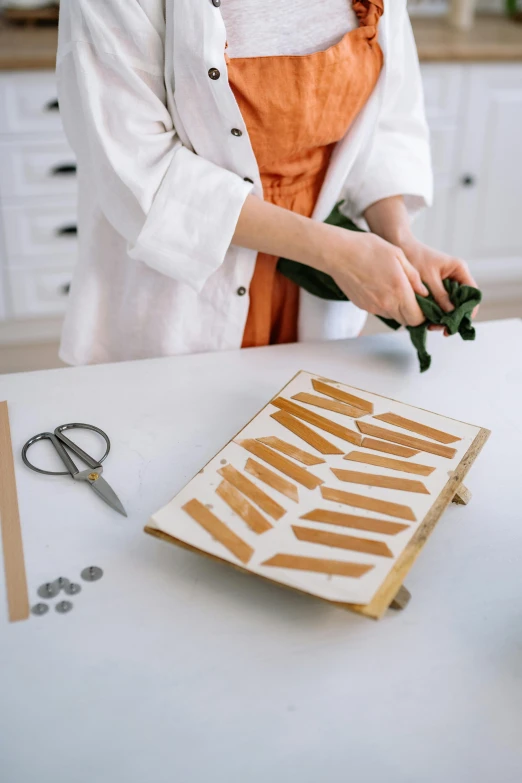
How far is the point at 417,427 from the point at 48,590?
1.20 feet

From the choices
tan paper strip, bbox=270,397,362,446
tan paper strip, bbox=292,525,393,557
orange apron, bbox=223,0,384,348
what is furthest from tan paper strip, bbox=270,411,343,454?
orange apron, bbox=223,0,384,348

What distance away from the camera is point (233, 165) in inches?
37.0

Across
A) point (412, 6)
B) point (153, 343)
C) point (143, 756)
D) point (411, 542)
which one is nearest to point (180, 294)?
point (153, 343)

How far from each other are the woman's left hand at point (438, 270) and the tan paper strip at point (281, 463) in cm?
32

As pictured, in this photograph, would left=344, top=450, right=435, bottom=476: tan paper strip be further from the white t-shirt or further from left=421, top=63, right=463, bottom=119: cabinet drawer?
left=421, top=63, right=463, bottom=119: cabinet drawer

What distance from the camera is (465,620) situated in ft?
1.99

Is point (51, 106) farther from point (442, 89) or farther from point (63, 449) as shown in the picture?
point (63, 449)

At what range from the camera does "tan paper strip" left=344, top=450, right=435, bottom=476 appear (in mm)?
685

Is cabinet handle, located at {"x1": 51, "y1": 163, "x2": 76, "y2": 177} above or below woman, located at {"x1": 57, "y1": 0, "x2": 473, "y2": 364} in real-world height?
below

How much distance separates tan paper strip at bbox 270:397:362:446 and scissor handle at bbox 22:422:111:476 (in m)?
0.18

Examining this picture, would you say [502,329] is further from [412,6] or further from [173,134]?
[412,6]

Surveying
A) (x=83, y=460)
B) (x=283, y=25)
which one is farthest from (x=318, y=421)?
(x=283, y=25)

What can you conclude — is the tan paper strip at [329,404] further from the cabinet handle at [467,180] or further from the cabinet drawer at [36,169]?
the cabinet handle at [467,180]

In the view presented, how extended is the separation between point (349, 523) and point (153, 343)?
0.53m
